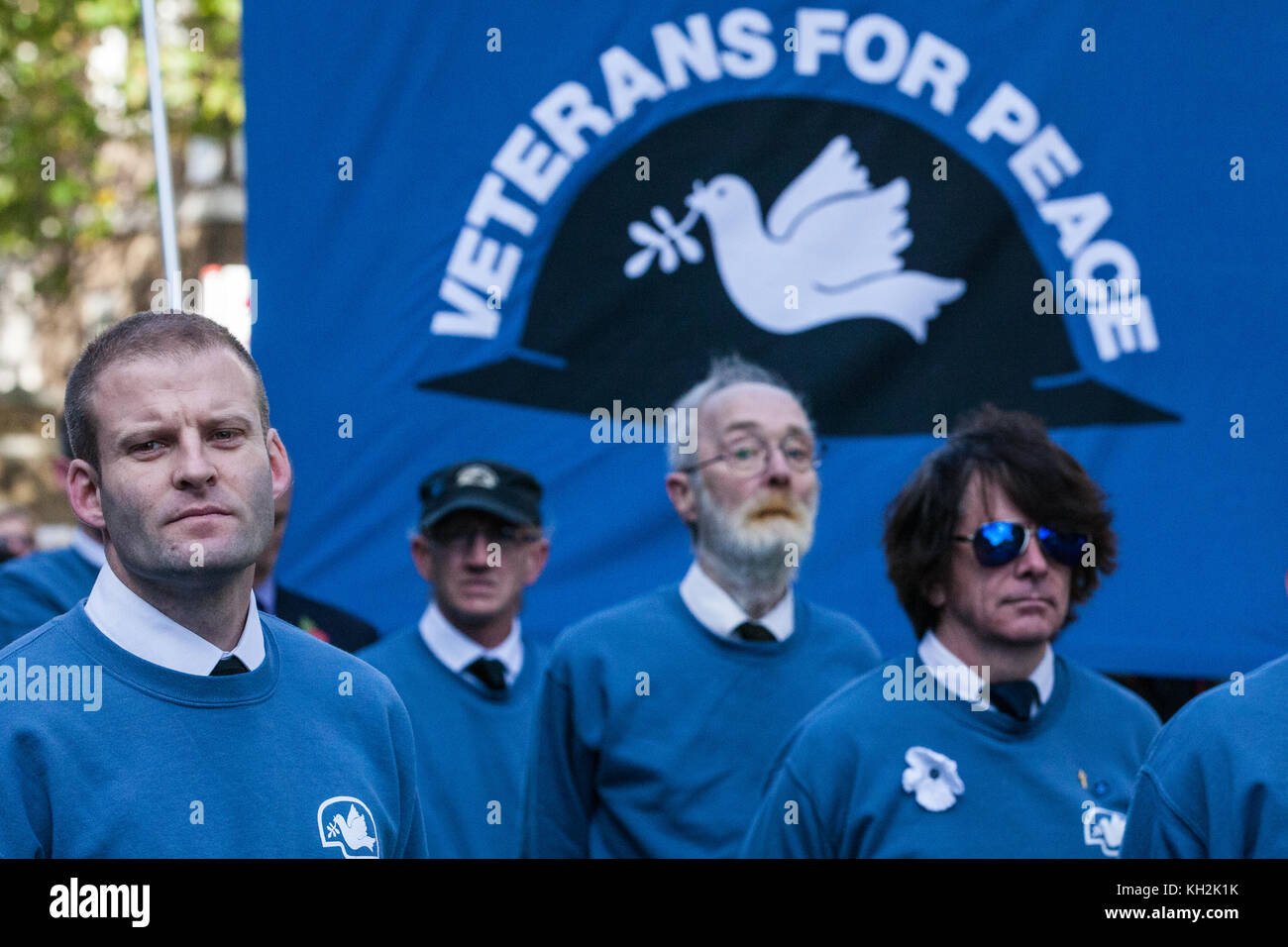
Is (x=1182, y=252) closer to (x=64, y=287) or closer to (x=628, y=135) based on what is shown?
(x=628, y=135)

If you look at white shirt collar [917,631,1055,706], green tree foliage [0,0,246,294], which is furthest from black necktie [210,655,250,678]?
green tree foliage [0,0,246,294]

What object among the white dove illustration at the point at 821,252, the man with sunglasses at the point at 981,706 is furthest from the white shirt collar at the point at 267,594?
the man with sunglasses at the point at 981,706

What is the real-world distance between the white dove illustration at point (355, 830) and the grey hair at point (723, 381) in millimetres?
2141

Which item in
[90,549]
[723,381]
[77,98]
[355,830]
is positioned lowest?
[355,830]

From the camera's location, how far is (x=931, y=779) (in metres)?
→ 3.15

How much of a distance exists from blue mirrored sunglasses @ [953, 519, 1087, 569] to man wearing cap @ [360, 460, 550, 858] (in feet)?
4.75

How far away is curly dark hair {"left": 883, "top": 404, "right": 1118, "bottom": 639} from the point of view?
3.47 metres

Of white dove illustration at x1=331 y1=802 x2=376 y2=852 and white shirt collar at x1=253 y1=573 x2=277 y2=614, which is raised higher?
white shirt collar at x1=253 y1=573 x2=277 y2=614

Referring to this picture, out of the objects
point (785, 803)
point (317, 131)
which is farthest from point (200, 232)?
point (785, 803)

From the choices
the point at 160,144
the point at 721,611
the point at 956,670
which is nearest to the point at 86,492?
the point at 956,670

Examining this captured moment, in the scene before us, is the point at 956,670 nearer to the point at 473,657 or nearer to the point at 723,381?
the point at 723,381

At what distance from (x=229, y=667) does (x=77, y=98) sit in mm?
14041

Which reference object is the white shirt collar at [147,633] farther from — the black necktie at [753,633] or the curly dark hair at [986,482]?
the black necktie at [753,633]

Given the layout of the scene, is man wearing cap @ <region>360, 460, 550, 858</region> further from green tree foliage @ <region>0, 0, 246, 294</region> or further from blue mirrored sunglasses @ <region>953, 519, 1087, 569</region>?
green tree foliage @ <region>0, 0, 246, 294</region>
